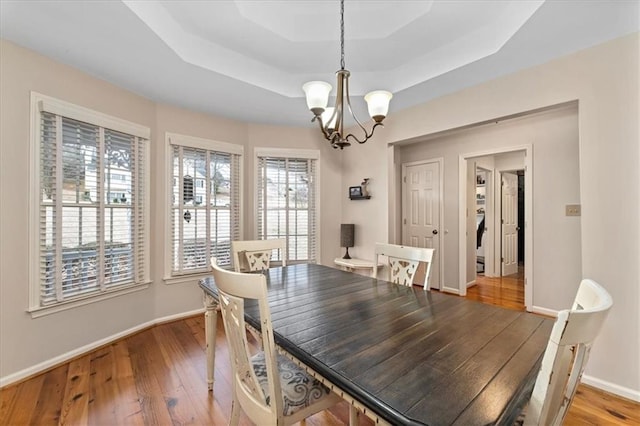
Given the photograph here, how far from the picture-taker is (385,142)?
12.0 ft

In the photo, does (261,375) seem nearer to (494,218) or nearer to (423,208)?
(423,208)

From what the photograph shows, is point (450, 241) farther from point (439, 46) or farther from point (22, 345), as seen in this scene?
point (22, 345)

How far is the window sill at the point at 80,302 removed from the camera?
7.36 ft

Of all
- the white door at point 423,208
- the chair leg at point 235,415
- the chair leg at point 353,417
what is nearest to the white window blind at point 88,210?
the chair leg at point 235,415

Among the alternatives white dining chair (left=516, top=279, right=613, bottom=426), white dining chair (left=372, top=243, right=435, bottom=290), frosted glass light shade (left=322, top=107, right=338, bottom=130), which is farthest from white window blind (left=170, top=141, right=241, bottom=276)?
white dining chair (left=516, top=279, right=613, bottom=426)

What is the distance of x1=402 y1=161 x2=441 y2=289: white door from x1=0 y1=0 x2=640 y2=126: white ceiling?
1.72 metres

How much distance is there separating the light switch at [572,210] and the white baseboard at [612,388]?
5.95ft

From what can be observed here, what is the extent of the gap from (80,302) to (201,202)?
1492 mm

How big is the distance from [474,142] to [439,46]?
1970mm

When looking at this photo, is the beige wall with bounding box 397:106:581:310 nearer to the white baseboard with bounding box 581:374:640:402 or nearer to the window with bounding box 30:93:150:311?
the white baseboard with bounding box 581:374:640:402

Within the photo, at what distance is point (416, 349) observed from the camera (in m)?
1.08

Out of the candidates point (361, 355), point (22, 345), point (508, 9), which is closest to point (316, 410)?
point (361, 355)

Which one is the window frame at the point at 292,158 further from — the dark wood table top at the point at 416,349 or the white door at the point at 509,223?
the white door at the point at 509,223

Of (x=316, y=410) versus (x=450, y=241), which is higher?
(x=450, y=241)
